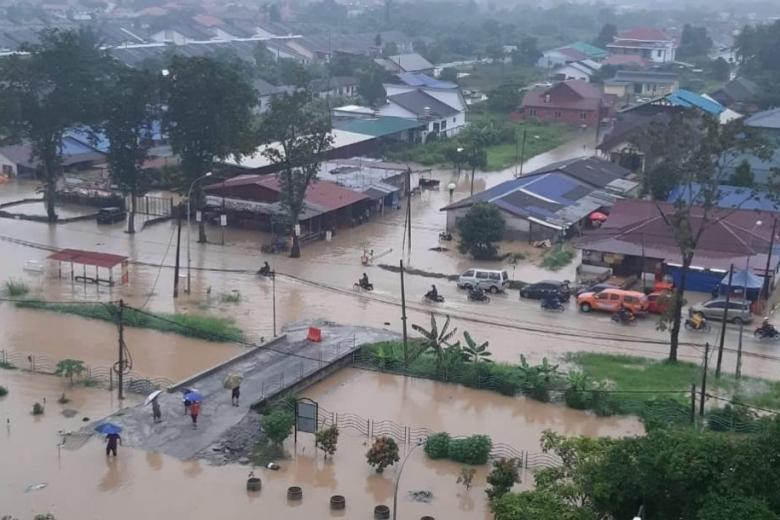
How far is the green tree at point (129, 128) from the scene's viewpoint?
3011 centimetres

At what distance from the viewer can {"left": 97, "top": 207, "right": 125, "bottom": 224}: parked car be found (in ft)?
104

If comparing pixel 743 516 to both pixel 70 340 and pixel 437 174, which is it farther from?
pixel 437 174

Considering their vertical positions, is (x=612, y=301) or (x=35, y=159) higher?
(x=35, y=159)

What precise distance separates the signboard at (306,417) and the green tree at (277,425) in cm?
35

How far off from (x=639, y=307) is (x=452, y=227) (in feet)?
29.8

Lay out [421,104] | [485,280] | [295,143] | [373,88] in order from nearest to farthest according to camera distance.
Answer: [485,280], [295,143], [421,104], [373,88]

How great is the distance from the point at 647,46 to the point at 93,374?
69.8m

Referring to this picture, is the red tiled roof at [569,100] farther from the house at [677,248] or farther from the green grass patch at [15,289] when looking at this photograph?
the green grass patch at [15,289]

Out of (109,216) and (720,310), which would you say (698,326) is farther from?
(109,216)

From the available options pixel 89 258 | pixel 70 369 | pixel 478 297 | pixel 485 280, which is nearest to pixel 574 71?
pixel 485 280

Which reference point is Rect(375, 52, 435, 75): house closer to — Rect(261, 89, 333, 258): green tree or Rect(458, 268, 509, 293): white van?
Rect(261, 89, 333, 258): green tree

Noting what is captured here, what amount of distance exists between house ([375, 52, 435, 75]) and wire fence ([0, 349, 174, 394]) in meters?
47.6

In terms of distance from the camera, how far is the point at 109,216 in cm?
3161

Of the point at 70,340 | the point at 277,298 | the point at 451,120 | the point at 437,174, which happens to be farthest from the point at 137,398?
the point at 451,120
